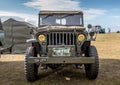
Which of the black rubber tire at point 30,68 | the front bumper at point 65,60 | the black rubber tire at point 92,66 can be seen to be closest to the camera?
the front bumper at point 65,60

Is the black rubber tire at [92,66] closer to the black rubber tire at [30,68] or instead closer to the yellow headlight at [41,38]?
the yellow headlight at [41,38]

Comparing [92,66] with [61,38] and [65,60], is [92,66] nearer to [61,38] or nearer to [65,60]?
[65,60]

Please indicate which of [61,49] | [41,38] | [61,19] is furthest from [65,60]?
[61,19]

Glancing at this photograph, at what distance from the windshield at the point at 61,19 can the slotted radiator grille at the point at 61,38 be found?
1.46 m

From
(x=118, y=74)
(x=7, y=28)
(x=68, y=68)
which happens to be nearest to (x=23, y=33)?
(x=7, y=28)

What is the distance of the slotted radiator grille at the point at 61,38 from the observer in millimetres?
8148

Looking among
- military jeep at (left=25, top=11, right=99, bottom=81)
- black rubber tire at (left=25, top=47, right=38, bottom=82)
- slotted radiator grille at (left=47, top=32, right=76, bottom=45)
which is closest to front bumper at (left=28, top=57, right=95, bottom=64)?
military jeep at (left=25, top=11, right=99, bottom=81)

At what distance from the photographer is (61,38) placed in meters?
8.18

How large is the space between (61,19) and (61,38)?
1684 millimetres

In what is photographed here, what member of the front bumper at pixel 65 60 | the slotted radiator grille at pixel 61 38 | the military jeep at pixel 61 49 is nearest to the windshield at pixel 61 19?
A: the military jeep at pixel 61 49

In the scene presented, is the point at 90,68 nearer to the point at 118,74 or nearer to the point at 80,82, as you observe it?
the point at 80,82

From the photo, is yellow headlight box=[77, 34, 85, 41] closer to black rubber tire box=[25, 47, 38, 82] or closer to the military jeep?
the military jeep

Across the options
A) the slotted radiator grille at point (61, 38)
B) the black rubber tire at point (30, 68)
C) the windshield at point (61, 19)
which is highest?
the windshield at point (61, 19)

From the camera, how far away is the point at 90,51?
823 centimetres
